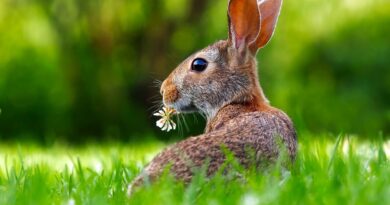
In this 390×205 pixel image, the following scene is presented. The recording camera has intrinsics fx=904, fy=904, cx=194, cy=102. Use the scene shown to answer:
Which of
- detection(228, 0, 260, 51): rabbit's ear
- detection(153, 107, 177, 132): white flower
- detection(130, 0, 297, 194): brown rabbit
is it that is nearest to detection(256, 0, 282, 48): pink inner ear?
detection(130, 0, 297, 194): brown rabbit

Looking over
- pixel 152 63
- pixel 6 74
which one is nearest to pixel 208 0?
pixel 152 63

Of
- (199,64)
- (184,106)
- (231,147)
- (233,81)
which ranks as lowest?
(231,147)

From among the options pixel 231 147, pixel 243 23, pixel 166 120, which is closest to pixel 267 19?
pixel 243 23

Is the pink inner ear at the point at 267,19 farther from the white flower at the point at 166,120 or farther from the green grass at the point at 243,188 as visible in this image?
the green grass at the point at 243,188

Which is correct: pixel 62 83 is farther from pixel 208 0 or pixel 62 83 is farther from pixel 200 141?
pixel 200 141

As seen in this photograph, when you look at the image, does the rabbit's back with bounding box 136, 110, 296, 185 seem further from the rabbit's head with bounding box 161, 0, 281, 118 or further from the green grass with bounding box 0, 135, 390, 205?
the rabbit's head with bounding box 161, 0, 281, 118

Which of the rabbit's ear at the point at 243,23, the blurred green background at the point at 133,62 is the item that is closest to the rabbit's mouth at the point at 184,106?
the rabbit's ear at the point at 243,23

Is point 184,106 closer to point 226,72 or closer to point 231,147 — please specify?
point 226,72
